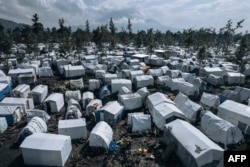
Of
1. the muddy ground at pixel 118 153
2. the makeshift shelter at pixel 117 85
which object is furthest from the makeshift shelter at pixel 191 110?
the makeshift shelter at pixel 117 85

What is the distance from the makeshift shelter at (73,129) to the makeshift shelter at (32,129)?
227 cm

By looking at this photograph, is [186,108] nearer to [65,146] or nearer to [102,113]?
[102,113]

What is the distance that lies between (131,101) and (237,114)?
1229cm

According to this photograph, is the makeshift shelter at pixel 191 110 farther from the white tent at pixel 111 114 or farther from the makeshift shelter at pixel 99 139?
the makeshift shelter at pixel 99 139

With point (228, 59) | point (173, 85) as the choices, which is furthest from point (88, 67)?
point (228, 59)

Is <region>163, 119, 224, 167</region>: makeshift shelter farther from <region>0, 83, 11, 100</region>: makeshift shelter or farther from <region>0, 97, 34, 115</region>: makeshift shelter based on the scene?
<region>0, 83, 11, 100</region>: makeshift shelter

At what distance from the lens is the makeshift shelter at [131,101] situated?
27.0 meters

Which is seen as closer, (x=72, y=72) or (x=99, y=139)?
(x=99, y=139)

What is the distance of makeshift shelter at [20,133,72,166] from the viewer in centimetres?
1647

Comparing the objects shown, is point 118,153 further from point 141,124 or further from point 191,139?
point 191,139

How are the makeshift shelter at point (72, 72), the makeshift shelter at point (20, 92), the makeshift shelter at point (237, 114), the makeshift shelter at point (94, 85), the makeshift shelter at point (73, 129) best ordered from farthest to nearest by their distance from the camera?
1. the makeshift shelter at point (72, 72)
2. the makeshift shelter at point (94, 85)
3. the makeshift shelter at point (20, 92)
4. the makeshift shelter at point (237, 114)
5. the makeshift shelter at point (73, 129)

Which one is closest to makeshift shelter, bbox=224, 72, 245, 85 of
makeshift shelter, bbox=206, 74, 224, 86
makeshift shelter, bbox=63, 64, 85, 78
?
makeshift shelter, bbox=206, 74, 224, 86

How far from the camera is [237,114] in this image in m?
21.7

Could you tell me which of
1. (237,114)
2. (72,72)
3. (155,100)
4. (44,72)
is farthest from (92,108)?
(44,72)
